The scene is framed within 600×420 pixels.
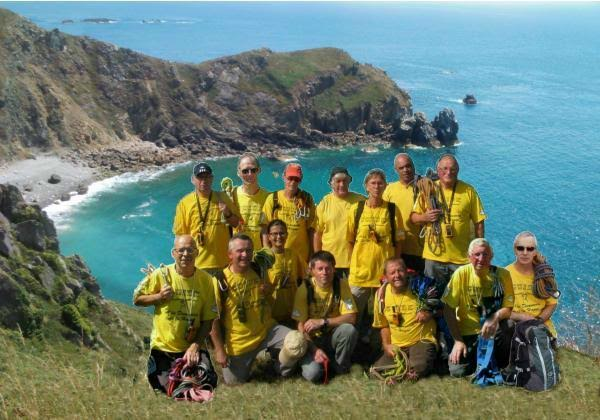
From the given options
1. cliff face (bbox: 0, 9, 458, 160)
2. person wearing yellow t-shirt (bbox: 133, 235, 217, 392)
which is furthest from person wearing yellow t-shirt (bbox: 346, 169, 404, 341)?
cliff face (bbox: 0, 9, 458, 160)

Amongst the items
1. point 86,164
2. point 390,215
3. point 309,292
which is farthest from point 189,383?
point 86,164

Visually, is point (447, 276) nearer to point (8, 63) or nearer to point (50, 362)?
point (50, 362)

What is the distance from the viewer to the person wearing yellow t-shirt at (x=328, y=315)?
9766mm

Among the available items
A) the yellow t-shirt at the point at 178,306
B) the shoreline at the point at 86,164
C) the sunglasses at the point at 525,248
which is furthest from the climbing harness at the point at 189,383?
the shoreline at the point at 86,164

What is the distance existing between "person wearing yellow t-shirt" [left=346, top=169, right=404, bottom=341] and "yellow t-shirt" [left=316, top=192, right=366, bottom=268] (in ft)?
0.83

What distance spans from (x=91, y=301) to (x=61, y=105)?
7669 centimetres

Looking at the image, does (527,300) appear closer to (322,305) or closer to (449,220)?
(449,220)

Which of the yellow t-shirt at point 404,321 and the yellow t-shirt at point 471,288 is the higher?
the yellow t-shirt at point 471,288

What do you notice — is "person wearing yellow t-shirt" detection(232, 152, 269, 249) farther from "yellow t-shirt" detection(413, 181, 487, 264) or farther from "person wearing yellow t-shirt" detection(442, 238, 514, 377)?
"person wearing yellow t-shirt" detection(442, 238, 514, 377)

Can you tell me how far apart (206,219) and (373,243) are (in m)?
3.09

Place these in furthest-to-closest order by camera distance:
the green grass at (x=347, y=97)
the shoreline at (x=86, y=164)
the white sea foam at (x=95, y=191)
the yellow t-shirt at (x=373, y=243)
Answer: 1. the green grass at (x=347, y=97)
2. the shoreline at (x=86, y=164)
3. the white sea foam at (x=95, y=191)
4. the yellow t-shirt at (x=373, y=243)

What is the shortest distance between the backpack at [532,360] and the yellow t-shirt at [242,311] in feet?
13.0

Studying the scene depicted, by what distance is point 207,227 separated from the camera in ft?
36.5

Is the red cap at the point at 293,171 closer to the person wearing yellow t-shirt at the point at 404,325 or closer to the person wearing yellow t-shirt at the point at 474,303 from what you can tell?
the person wearing yellow t-shirt at the point at 404,325
